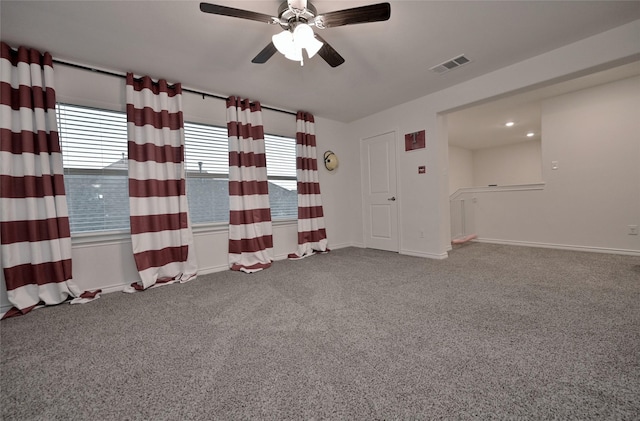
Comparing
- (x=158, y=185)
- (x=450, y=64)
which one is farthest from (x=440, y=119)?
(x=158, y=185)

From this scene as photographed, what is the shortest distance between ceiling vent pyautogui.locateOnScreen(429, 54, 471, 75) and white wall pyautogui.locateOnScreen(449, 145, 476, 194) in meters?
4.73

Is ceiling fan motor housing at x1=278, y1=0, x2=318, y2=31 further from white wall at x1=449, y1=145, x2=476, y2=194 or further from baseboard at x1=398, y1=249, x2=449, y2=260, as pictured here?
white wall at x1=449, y1=145, x2=476, y2=194

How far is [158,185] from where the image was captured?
2.79m

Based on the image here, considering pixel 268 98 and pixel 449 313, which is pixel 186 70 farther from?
pixel 449 313

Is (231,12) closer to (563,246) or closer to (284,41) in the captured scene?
(284,41)

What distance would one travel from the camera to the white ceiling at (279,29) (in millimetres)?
1905

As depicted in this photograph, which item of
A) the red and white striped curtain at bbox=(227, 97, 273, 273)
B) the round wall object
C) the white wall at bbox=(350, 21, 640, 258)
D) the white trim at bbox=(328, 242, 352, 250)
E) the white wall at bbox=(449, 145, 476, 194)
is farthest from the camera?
the white wall at bbox=(449, 145, 476, 194)

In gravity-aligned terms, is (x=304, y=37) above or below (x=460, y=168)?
above

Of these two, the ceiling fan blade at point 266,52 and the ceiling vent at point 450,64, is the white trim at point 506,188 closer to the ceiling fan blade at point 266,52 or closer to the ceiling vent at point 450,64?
the ceiling vent at point 450,64

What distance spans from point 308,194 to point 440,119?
2256 millimetres

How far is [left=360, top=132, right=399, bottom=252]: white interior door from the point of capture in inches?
164

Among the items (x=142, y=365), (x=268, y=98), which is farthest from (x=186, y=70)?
(x=142, y=365)

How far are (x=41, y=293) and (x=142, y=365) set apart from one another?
5.78 ft

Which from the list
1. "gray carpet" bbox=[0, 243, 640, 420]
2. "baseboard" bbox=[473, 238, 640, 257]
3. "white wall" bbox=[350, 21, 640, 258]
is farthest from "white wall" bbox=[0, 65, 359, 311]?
"baseboard" bbox=[473, 238, 640, 257]
